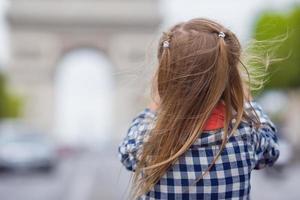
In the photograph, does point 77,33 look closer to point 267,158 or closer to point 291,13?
point 291,13

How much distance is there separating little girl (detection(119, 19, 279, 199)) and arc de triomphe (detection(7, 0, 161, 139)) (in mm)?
49140

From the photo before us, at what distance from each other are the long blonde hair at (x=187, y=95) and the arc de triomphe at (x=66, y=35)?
49144 mm

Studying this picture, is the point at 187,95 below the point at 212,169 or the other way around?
the other way around

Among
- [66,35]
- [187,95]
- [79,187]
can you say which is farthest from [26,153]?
[66,35]

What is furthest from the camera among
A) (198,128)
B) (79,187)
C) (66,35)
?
(66,35)

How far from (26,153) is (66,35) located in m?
35.0

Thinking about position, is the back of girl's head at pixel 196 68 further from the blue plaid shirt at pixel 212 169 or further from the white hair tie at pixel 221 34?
the blue plaid shirt at pixel 212 169

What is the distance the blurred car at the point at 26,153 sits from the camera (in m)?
19.6

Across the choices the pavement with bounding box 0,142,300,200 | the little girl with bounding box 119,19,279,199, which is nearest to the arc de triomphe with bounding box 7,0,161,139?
the pavement with bounding box 0,142,300,200

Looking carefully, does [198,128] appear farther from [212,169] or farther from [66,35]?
[66,35]

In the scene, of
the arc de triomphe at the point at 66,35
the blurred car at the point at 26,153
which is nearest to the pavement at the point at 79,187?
the blurred car at the point at 26,153

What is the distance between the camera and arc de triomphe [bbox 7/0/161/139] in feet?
170

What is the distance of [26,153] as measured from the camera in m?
19.6

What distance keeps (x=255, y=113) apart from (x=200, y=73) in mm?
230
